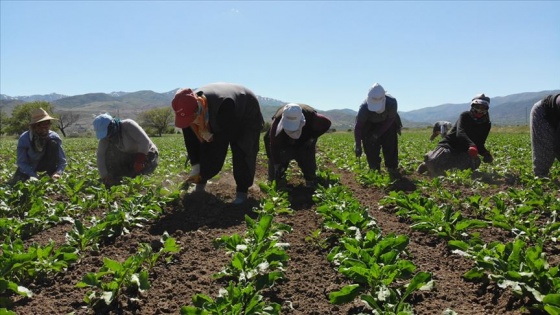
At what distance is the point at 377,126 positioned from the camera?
7168mm

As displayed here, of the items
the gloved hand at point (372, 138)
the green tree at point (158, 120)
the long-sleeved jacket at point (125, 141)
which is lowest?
the gloved hand at point (372, 138)

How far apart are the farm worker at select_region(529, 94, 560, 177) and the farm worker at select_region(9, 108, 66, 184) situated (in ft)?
21.1

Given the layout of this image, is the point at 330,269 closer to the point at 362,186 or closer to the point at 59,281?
the point at 59,281

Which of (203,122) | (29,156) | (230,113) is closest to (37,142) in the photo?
(29,156)

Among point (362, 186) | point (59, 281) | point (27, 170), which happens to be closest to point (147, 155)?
point (27, 170)

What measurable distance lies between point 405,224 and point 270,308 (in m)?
2.29

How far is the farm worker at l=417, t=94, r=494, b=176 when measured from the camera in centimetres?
655

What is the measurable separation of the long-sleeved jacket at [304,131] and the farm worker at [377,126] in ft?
3.64

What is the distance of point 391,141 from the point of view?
7207mm

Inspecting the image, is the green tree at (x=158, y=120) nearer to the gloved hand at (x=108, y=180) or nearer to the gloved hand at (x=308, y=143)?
the gloved hand at (x=108, y=180)

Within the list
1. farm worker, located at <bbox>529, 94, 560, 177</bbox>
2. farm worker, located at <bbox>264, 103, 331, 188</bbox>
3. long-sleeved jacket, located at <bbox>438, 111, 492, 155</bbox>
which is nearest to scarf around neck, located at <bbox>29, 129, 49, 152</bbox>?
farm worker, located at <bbox>264, 103, 331, 188</bbox>

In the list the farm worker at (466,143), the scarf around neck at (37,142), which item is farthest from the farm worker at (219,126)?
the farm worker at (466,143)

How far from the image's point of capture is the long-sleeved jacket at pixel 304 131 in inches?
228

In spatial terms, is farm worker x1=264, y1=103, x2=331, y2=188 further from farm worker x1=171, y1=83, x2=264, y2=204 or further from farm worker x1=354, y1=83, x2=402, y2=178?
farm worker x1=354, y1=83, x2=402, y2=178
